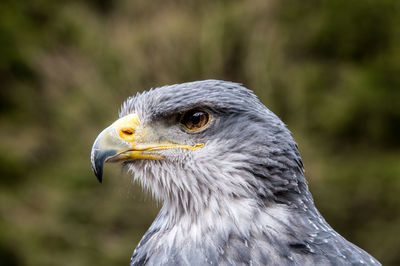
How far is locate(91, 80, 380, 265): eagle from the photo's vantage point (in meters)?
2.49

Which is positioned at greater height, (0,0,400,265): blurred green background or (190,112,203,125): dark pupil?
(0,0,400,265): blurred green background

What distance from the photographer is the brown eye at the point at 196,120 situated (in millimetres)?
2727

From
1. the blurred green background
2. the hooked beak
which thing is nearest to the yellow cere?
the hooked beak

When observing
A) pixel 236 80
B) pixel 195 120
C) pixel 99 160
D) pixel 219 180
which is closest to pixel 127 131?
pixel 99 160

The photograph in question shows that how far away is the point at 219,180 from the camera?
2.62 m

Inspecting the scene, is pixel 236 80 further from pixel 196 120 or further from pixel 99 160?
pixel 99 160

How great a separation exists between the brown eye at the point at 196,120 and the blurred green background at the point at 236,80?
3.81m

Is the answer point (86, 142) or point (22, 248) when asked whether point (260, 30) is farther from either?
point (22, 248)

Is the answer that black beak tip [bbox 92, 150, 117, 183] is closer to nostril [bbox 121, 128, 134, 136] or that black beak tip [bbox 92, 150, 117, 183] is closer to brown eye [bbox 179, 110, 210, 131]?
nostril [bbox 121, 128, 134, 136]

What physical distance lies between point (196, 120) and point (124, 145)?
380 millimetres

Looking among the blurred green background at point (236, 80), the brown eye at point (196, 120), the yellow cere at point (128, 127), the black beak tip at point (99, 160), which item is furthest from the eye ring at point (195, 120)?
the blurred green background at point (236, 80)

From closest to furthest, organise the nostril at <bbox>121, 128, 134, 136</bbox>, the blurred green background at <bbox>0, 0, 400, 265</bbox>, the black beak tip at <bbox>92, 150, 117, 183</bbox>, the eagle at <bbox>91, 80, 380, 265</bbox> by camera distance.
A: the eagle at <bbox>91, 80, 380, 265</bbox> → the black beak tip at <bbox>92, 150, 117, 183</bbox> → the nostril at <bbox>121, 128, 134, 136</bbox> → the blurred green background at <bbox>0, 0, 400, 265</bbox>

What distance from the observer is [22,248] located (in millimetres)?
8898

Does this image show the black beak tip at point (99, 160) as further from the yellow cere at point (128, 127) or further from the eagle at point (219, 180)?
the yellow cere at point (128, 127)
